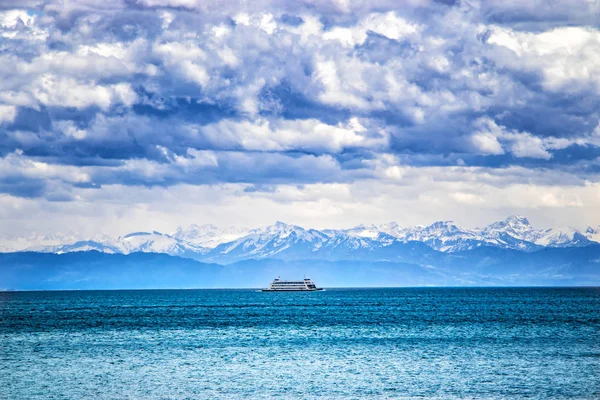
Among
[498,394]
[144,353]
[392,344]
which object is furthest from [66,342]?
[498,394]

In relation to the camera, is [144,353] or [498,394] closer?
[498,394]

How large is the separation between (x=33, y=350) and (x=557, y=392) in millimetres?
59913

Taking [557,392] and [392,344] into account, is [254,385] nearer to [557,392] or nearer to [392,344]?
[557,392]

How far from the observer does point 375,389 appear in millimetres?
71250

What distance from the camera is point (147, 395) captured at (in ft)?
230

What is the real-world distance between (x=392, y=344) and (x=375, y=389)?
1319 inches

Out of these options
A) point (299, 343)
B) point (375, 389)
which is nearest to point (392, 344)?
point (299, 343)

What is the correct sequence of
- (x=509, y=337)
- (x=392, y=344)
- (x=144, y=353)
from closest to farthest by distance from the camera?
(x=144, y=353) < (x=392, y=344) < (x=509, y=337)

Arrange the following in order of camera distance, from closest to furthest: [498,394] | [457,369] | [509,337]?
[498,394]
[457,369]
[509,337]

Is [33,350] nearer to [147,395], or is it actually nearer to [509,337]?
[147,395]

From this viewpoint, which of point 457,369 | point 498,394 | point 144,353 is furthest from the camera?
point 144,353

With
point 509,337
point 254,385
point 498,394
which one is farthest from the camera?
point 509,337

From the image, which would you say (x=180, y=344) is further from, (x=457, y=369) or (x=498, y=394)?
(x=498, y=394)

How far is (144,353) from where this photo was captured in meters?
97.6
